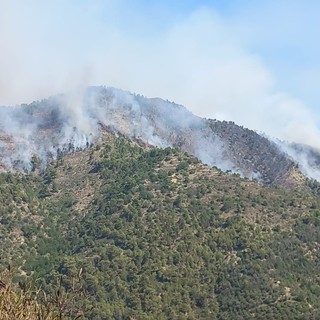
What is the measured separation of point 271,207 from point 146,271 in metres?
43.3

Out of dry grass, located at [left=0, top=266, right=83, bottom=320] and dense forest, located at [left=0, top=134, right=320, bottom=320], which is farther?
dense forest, located at [left=0, top=134, right=320, bottom=320]

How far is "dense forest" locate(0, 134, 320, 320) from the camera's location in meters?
135

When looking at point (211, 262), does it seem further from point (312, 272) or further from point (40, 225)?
point (40, 225)

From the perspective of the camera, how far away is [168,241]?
6033 inches

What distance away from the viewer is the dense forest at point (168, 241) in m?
135

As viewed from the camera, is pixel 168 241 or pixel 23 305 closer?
pixel 23 305

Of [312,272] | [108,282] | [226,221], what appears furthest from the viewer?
[226,221]

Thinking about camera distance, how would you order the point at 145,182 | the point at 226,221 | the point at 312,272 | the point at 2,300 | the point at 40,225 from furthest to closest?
the point at 145,182
the point at 40,225
the point at 226,221
the point at 312,272
the point at 2,300

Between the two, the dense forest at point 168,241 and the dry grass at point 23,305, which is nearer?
the dry grass at point 23,305

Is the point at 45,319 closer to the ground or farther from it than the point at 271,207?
closer to the ground

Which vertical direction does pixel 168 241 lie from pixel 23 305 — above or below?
above

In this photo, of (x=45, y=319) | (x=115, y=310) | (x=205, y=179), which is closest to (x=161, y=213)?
(x=205, y=179)

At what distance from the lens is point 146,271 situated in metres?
143

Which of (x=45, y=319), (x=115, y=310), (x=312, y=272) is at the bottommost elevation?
(x=115, y=310)
